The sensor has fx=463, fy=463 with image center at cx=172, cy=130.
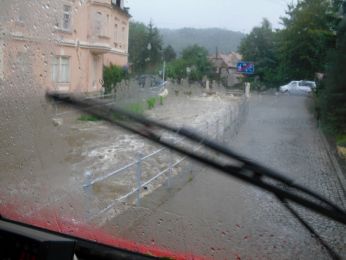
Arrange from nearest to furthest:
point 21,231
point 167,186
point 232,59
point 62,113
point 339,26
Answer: point 21,231 < point 62,113 < point 339,26 < point 232,59 < point 167,186

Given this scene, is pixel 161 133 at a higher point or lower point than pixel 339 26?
lower

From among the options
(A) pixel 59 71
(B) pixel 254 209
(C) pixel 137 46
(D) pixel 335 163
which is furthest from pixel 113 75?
(D) pixel 335 163

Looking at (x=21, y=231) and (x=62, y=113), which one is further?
(x=62, y=113)

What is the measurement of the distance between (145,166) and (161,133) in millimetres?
2226

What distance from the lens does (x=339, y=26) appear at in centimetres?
228

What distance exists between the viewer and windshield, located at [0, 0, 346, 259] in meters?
2.12

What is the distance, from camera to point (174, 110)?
240cm

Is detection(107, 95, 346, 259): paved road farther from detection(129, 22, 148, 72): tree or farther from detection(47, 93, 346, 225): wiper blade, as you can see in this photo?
detection(129, 22, 148, 72): tree

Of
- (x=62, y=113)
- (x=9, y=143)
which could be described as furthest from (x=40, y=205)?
(x=62, y=113)

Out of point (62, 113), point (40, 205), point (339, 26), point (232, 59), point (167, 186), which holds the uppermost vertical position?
point (339, 26)

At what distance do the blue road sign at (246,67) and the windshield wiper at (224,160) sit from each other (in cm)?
75

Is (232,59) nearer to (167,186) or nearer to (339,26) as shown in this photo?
(339,26)

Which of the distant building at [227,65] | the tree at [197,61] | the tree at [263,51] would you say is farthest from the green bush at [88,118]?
the tree at [263,51]

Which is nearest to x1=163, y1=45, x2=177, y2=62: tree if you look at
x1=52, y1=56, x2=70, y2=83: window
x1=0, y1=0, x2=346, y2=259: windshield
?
x1=0, y1=0, x2=346, y2=259: windshield
